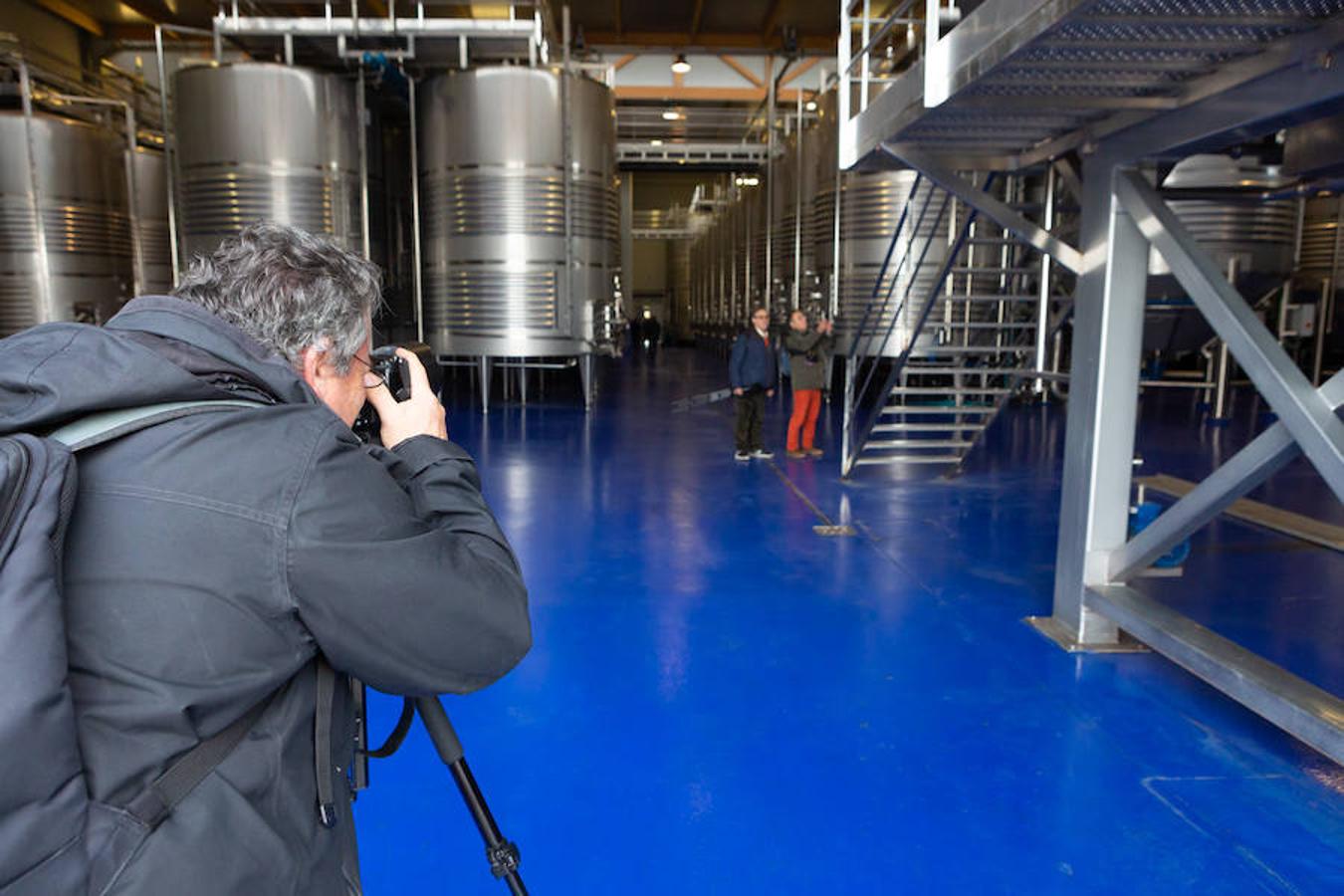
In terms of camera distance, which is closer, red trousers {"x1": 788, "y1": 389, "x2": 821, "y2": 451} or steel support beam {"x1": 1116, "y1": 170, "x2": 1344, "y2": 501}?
steel support beam {"x1": 1116, "y1": 170, "x2": 1344, "y2": 501}

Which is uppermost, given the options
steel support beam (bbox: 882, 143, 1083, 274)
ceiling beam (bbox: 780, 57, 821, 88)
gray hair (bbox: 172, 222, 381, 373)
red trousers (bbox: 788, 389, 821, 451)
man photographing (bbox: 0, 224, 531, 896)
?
ceiling beam (bbox: 780, 57, 821, 88)

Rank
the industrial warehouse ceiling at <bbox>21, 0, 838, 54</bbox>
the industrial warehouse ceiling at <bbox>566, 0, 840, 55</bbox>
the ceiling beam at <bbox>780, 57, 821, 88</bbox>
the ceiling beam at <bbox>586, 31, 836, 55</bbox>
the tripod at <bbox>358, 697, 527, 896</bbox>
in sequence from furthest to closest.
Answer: the ceiling beam at <bbox>780, 57, 821, 88</bbox> → the ceiling beam at <bbox>586, 31, 836, 55</bbox> → the industrial warehouse ceiling at <bbox>566, 0, 840, 55</bbox> → the industrial warehouse ceiling at <bbox>21, 0, 838, 54</bbox> → the tripod at <bbox>358, 697, 527, 896</bbox>

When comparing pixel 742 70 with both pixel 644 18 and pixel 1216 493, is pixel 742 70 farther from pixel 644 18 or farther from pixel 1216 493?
pixel 1216 493

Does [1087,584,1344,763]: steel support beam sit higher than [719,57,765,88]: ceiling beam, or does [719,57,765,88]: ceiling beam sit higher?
[719,57,765,88]: ceiling beam

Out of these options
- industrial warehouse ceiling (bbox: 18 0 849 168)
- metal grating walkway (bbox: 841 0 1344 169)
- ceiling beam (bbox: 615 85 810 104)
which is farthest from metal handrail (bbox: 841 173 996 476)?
ceiling beam (bbox: 615 85 810 104)

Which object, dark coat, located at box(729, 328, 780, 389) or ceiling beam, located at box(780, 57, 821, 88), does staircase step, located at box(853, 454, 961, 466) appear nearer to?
dark coat, located at box(729, 328, 780, 389)

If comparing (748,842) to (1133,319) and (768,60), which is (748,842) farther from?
(768,60)

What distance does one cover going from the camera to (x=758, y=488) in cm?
859

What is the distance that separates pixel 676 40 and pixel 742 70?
1.89 metres

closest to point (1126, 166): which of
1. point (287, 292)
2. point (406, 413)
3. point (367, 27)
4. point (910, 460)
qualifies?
point (406, 413)

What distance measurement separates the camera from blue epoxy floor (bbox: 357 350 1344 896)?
300cm

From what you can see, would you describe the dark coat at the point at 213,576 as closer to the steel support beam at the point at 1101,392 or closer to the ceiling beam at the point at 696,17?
the steel support beam at the point at 1101,392

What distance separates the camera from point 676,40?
24.0m

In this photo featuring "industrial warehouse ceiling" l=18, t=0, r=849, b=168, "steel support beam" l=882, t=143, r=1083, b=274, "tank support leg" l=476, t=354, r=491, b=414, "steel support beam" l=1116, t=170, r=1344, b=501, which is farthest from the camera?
"industrial warehouse ceiling" l=18, t=0, r=849, b=168
